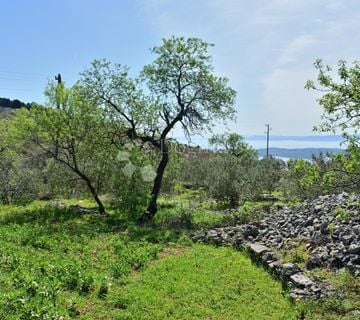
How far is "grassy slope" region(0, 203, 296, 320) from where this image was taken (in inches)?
312

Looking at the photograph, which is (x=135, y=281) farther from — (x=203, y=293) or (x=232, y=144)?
(x=232, y=144)

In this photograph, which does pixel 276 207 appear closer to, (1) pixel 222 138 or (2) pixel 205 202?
(2) pixel 205 202

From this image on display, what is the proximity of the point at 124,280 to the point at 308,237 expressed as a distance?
6.36 m

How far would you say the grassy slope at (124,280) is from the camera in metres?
7.92

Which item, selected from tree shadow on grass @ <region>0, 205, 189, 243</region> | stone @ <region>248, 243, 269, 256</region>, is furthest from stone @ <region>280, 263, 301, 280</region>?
tree shadow on grass @ <region>0, 205, 189, 243</region>

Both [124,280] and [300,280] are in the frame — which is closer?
[300,280]

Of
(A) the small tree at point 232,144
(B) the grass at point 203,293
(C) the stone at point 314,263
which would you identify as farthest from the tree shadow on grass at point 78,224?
(A) the small tree at point 232,144

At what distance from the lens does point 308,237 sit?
12.7 meters

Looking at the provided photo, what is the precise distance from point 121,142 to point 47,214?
18.6ft

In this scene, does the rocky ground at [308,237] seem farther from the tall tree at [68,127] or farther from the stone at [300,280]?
the tall tree at [68,127]

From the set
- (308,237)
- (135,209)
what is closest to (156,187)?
(135,209)

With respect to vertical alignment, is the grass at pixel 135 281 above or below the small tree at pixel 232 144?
below

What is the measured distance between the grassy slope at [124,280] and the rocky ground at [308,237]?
64 cm

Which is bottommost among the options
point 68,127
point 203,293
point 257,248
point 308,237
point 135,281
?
point 203,293
